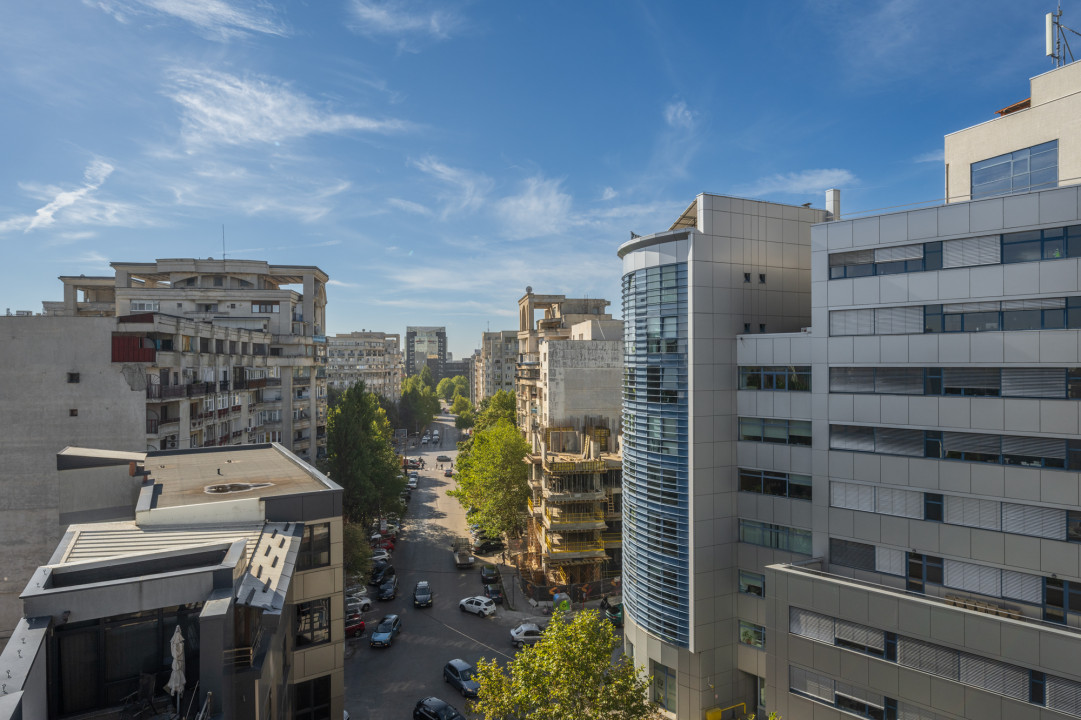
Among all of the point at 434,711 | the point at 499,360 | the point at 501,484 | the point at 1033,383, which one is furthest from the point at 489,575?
the point at 499,360

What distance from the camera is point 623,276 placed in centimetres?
3344

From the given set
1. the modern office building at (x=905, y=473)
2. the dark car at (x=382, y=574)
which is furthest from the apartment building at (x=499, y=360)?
the modern office building at (x=905, y=473)

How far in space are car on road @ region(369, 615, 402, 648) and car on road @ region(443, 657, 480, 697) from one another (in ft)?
18.1

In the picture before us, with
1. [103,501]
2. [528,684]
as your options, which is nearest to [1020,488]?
[528,684]

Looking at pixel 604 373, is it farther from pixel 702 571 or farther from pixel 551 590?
pixel 702 571

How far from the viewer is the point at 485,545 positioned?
58719 millimetres

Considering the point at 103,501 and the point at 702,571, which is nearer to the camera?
the point at 103,501

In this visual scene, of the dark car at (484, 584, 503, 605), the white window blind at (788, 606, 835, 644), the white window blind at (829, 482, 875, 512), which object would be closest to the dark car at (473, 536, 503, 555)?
the dark car at (484, 584, 503, 605)

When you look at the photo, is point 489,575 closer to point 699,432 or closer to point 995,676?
point 699,432

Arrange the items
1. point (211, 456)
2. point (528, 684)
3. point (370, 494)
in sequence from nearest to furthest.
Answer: point (528, 684), point (211, 456), point (370, 494)

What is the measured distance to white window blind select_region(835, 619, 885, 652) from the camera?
23.1 metres

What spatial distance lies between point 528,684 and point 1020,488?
20.1m

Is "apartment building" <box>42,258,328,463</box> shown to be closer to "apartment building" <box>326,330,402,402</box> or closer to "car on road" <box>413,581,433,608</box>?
"car on road" <box>413,581,433,608</box>

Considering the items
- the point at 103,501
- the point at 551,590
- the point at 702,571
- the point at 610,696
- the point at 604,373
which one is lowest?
the point at 551,590
